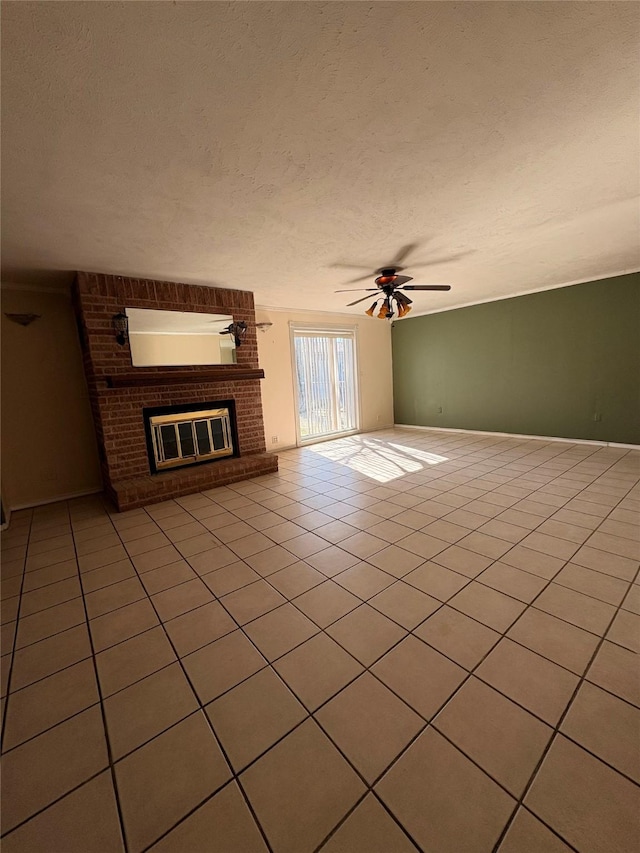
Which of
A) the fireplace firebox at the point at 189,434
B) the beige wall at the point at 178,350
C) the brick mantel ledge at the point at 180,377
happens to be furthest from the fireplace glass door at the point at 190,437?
the beige wall at the point at 178,350

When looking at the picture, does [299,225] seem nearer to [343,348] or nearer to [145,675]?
[145,675]

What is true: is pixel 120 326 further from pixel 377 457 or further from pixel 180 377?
pixel 377 457

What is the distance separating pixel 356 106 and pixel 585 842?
2.54 metres

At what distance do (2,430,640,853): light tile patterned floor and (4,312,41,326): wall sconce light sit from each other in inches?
86.2

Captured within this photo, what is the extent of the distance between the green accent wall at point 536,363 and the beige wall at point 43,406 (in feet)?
18.4

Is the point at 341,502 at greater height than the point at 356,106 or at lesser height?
lesser

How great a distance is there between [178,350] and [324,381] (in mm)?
2982

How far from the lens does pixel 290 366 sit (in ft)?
18.3

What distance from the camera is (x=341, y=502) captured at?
3.25m

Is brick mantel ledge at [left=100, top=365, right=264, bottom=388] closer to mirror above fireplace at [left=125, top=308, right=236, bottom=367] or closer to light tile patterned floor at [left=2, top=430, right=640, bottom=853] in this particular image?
mirror above fireplace at [left=125, top=308, right=236, bottom=367]

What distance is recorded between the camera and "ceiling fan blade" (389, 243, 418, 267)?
300 cm

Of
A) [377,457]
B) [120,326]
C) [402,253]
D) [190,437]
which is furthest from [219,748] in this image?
[377,457]

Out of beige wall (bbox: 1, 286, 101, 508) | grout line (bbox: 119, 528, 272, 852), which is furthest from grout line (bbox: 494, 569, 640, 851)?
beige wall (bbox: 1, 286, 101, 508)

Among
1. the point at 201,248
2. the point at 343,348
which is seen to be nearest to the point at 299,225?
the point at 201,248
